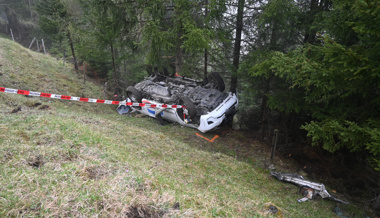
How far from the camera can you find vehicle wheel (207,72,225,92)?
10.4m

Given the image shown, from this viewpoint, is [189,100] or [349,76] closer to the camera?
[349,76]

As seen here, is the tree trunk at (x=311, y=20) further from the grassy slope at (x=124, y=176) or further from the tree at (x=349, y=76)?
the grassy slope at (x=124, y=176)

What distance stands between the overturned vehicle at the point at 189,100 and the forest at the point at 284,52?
1.03m

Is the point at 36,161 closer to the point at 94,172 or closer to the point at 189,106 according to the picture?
the point at 94,172

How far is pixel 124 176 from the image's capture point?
3.62 meters

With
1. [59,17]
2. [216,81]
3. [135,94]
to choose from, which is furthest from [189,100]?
[59,17]

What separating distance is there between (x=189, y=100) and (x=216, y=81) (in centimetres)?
199

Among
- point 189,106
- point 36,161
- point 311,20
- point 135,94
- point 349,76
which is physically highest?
point 311,20

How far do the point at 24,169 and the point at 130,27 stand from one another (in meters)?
9.50

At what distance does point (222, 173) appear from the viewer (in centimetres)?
598

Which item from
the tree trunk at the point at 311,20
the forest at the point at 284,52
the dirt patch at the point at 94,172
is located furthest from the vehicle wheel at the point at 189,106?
the dirt patch at the point at 94,172

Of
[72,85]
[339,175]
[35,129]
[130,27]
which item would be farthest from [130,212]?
[72,85]

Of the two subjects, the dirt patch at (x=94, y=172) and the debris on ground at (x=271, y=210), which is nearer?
the dirt patch at (x=94, y=172)

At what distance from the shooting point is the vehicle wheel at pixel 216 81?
10422 mm
